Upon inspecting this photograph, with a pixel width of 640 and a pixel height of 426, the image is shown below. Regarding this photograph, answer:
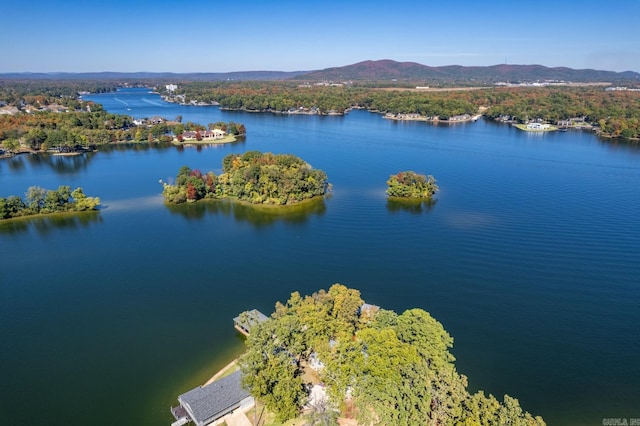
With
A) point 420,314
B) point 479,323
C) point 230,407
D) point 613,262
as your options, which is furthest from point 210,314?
point 613,262

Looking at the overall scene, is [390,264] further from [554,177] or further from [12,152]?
[12,152]

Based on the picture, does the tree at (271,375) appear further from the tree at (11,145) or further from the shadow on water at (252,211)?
the tree at (11,145)

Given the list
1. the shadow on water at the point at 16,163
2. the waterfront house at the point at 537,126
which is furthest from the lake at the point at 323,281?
the waterfront house at the point at 537,126

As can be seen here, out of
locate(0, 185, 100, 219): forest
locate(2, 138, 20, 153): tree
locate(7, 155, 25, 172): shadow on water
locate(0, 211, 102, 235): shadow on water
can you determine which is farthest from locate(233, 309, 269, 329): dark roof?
locate(2, 138, 20, 153): tree

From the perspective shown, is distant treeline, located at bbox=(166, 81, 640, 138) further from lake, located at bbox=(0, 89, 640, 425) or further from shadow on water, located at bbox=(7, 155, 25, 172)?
shadow on water, located at bbox=(7, 155, 25, 172)

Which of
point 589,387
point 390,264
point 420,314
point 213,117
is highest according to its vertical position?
point 213,117

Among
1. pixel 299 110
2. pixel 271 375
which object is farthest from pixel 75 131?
pixel 271 375
